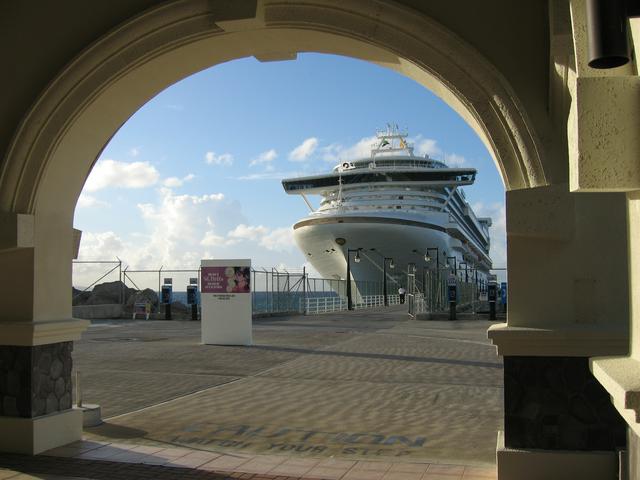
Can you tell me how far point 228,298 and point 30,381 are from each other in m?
9.26

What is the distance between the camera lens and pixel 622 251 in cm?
441

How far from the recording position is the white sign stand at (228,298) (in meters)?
14.8

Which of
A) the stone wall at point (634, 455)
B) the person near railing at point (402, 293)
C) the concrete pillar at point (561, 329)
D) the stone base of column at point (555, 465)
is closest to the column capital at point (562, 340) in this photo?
the concrete pillar at point (561, 329)

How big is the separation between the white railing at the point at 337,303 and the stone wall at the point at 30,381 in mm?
24641

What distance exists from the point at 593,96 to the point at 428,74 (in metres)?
3.09

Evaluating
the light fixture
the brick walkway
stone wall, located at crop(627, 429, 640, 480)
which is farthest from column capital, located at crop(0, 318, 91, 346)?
the light fixture

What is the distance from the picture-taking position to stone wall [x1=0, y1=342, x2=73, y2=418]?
223 inches

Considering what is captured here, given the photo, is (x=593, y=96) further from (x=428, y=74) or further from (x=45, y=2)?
(x=45, y=2)

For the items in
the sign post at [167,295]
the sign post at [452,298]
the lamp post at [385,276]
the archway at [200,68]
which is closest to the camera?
the archway at [200,68]

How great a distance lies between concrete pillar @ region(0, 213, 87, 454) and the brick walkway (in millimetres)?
222

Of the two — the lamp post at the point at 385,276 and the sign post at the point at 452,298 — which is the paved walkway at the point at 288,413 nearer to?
the sign post at the point at 452,298

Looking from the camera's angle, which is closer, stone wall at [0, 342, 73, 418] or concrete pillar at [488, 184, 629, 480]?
concrete pillar at [488, 184, 629, 480]

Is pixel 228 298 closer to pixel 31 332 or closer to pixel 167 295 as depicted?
pixel 31 332

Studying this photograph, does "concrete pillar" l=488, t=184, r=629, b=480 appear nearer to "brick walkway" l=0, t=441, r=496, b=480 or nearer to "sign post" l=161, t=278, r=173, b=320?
"brick walkway" l=0, t=441, r=496, b=480
